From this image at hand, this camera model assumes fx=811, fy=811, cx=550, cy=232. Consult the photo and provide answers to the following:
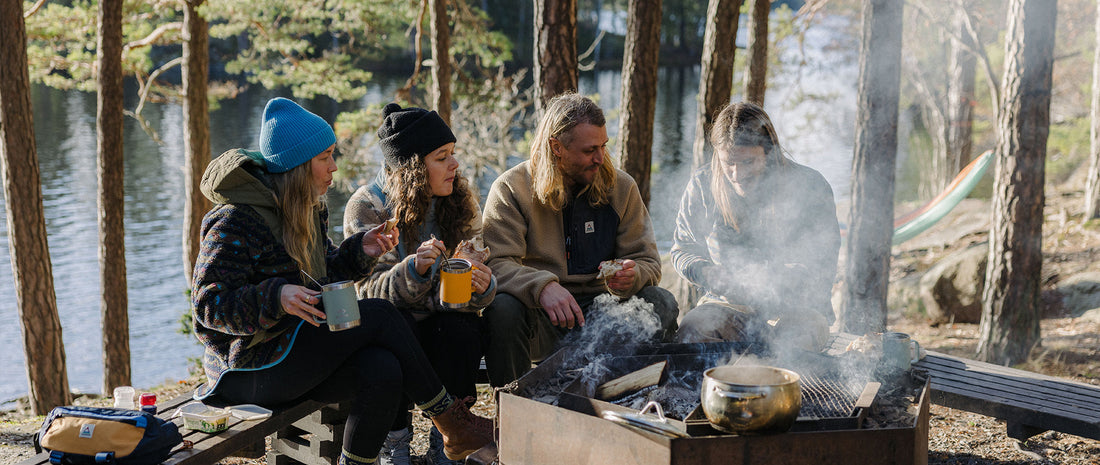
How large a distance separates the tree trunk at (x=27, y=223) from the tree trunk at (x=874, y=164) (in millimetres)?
5411

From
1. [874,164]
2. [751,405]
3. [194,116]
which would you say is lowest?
[751,405]

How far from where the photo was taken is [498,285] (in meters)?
3.12

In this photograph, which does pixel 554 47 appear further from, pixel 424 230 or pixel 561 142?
Result: pixel 424 230

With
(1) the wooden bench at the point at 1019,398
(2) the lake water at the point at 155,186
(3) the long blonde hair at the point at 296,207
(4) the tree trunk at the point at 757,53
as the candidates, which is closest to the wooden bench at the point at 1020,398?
(1) the wooden bench at the point at 1019,398

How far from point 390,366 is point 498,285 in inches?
26.9

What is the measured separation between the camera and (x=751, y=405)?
6.54 ft

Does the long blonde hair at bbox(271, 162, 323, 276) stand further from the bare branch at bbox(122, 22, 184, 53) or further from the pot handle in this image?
the bare branch at bbox(122, 22, 184, 53)

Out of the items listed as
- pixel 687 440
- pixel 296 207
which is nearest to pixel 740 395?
pixel 687 440

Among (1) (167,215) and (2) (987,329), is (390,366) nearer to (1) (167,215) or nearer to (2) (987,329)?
(2) (987,329)

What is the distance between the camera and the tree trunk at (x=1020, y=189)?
185 inches

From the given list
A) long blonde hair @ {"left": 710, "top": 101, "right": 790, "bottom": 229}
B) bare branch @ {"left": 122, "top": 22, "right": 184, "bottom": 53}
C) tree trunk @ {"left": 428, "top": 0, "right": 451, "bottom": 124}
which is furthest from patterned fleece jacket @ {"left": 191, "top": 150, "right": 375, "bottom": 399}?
bare branch @ {"left": 122, "top": 22, "right": 184, "bottom": 53}

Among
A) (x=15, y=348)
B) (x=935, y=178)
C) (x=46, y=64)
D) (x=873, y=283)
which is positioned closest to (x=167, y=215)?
(x=15, y=348)

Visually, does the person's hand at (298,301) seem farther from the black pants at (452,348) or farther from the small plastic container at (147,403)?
the black pants at (452,348)

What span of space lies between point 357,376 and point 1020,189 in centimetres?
416
